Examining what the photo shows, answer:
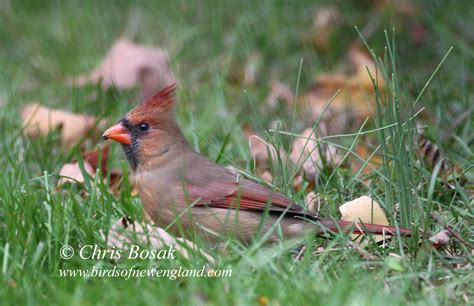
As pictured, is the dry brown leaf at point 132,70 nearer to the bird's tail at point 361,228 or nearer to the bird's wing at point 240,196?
the bird's wing at point 240,196

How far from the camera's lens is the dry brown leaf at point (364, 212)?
3.47m

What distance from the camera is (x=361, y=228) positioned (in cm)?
335

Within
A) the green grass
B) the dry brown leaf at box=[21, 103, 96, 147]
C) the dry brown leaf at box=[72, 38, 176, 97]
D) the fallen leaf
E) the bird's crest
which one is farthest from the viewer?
the dry brown leaf at box=[72, 38, 176, 97]

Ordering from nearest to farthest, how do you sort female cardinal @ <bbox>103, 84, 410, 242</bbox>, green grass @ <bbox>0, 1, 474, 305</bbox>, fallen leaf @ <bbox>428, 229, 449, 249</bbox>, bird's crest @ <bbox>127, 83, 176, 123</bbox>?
green grass @ <bbox>0, 1, 474, 305</bbox>, fallen leaf @ <bbox>428, 229, 449, 249</bbox>, female cardinal @ <bbox>103, 84, 410, 242</bbox>, bird's crest @ <bbox>127, 83, 176, 123</bbox>

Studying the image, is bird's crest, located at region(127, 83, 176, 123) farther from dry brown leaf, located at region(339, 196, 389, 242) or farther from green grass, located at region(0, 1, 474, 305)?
dry brown leaf, located at region(339, 196, 389, 242)

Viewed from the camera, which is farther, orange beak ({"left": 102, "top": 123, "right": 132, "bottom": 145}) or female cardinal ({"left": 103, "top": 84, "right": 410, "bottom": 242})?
orange beak ({"left": 102, "top": 123, "right": 132, "bottom": 145})

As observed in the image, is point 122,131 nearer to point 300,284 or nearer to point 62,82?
point 300,284

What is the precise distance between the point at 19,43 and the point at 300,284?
3.81 meters

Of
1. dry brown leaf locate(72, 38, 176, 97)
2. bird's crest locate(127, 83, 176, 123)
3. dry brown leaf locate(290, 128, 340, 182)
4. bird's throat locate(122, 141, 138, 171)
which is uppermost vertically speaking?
bird's crest locate(127, 83, 176, 123)

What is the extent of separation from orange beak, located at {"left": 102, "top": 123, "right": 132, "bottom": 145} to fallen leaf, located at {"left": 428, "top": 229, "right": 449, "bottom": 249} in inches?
47.7

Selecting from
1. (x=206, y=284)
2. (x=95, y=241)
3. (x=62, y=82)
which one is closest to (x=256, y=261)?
(x=206, y=284)

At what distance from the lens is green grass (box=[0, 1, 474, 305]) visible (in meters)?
2.90

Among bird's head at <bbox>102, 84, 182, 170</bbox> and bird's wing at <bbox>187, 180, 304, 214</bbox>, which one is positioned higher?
bird's head at <bbox>102, 84, 182, 170</bbox>

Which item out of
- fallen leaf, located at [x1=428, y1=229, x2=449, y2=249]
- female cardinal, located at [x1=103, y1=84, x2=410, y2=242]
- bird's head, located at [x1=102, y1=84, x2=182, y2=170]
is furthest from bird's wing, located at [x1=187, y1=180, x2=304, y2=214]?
fallen leaf, located at [x1=428, y1=229, x2=449, y2=249]
